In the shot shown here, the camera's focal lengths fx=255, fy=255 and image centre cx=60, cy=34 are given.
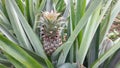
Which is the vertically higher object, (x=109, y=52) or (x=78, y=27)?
(x=78, y=27)

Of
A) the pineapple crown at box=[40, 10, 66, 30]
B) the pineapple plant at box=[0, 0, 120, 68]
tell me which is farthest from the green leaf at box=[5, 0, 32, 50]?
the pineapple crown at box=[40, 10, 66, 30]

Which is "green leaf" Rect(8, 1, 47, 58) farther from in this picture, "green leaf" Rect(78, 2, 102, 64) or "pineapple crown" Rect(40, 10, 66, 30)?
"green leaf" Rect(78, 2, 102, 64)

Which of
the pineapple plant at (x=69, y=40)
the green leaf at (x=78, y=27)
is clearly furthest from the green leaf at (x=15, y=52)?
the green leaf at (x=78, y=27)

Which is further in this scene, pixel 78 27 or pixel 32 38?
pixel 32 38

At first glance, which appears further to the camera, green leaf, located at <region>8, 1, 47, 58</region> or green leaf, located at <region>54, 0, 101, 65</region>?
green leaf, located at <region>8, 1, 47, 58</region>

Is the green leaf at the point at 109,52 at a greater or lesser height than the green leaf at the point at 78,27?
lesser

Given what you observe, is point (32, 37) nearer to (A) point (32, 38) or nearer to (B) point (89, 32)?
(A) point (32, 38)

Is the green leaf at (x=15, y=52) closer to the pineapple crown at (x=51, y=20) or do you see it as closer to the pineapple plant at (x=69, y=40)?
the pineapple plant at (x=69, y=40)

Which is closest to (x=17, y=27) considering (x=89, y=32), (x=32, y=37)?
(x=32, y=37)

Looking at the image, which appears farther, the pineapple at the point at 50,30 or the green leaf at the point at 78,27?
the pineapple at the point at 50,30
